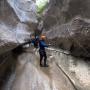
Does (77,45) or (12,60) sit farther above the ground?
(77,45)

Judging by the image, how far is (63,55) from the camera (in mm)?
12562

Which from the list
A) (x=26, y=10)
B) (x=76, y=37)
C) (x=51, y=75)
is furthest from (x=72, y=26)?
(x=26, y=10)

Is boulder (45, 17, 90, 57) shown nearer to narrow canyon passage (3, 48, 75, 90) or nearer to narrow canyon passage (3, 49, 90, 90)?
narrow canyon passage (3, 49, 90, 90)

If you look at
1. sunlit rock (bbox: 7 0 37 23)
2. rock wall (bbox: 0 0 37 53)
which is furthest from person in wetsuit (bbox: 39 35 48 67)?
sunlit rock (bbox: 7 0 37 23)

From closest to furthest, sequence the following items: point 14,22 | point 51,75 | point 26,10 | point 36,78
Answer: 1. point 36,78
2. point 51,75
3. point 14,22
4. point 26,10

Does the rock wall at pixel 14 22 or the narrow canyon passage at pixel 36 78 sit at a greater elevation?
the rock wall at pixel 14 22

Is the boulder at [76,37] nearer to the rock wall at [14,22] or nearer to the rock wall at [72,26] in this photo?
the rock wall at [72,26]

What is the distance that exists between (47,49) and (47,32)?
2016mm

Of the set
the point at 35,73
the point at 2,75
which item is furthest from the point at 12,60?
the point at 35,73

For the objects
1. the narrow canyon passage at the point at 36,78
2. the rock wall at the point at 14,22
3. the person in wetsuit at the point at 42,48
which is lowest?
the narrow canyon passage at the point at 36,78

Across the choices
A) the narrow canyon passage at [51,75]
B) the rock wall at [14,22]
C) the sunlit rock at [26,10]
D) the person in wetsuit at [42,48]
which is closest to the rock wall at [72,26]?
the narrow canyon passage at [51,75]

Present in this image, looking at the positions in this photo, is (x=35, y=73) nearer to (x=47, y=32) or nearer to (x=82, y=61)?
(x=82, y=61)

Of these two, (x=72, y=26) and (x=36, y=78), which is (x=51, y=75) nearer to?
(x=36, y=78)

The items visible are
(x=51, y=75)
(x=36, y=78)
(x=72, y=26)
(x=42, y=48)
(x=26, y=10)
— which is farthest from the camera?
(x=26, y=10)
